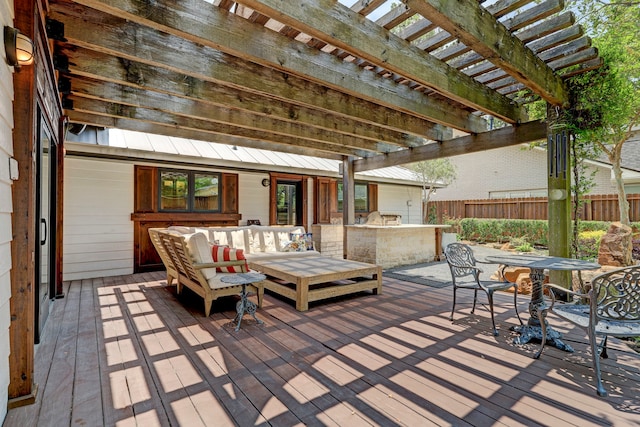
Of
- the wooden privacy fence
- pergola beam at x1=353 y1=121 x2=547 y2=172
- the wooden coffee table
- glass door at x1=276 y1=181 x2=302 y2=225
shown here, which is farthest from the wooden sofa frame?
the wooden privacy fence

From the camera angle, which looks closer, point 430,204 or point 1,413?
point 1,413

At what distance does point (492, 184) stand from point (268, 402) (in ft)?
53.0

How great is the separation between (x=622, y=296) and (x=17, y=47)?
4.47m

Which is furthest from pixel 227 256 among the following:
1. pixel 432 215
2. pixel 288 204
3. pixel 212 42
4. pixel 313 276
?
pixel 432 215

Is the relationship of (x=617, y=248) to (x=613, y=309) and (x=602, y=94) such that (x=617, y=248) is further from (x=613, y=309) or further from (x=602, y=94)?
(x=613, y=309)

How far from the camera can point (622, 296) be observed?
236 centimetres

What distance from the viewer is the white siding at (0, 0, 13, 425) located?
5.96ft

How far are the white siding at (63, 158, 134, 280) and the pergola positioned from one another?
1806mm

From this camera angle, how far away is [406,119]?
5.03 m

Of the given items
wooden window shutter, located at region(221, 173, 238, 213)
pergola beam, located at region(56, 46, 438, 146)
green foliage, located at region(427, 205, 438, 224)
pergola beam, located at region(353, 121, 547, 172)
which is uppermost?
pergola beam, located at region(56, 46, 438, 146)

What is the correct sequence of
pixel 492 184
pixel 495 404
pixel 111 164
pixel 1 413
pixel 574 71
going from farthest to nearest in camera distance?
pixel 492 184 < pixel 111 164 < pixel 574 71 < pixel 495 404 < pixel 1 413

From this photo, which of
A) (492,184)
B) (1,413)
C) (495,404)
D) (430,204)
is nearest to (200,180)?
(1,413)

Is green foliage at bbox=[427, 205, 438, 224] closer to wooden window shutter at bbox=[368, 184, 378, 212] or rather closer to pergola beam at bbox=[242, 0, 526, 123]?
wooden window shutter at bbox=[368, 184, 378, 212]

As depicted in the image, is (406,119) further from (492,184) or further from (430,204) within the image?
(492,184)
